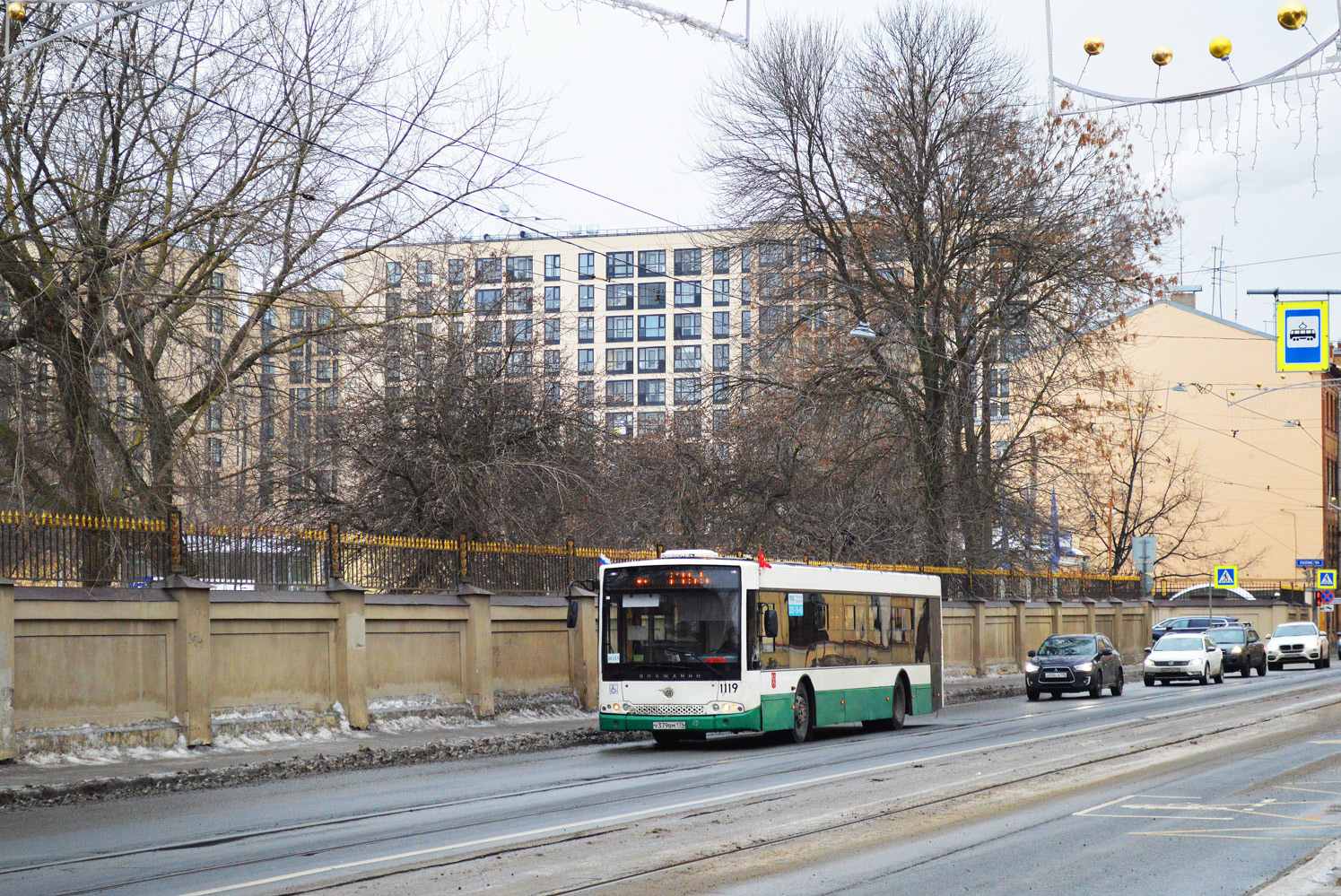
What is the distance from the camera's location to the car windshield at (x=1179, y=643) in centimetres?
3912

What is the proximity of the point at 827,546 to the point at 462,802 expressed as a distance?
26.5 m

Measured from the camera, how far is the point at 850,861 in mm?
9320

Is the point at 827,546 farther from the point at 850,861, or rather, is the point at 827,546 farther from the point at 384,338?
the point at 850,861

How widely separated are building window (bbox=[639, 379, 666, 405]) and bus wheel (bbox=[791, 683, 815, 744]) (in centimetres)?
8123

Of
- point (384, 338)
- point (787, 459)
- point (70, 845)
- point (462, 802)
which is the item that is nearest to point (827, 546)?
point (787, 459)

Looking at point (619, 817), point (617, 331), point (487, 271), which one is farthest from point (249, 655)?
point (617, 331)

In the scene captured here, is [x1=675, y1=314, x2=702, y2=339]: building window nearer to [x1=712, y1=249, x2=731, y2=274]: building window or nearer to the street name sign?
[x1=712, y1=249, x2=731, y2=274]: building window

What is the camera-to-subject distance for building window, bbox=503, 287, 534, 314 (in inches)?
1192

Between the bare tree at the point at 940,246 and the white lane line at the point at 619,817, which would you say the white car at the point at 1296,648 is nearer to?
the bare tree at the point at 940,246

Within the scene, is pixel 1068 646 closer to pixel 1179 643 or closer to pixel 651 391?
pixel 1179 643

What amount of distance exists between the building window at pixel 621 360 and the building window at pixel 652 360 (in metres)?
0.73

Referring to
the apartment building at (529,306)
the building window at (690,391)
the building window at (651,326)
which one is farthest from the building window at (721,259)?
the building window at (651,326)

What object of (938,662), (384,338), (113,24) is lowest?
(938,662)

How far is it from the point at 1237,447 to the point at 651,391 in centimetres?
4188
